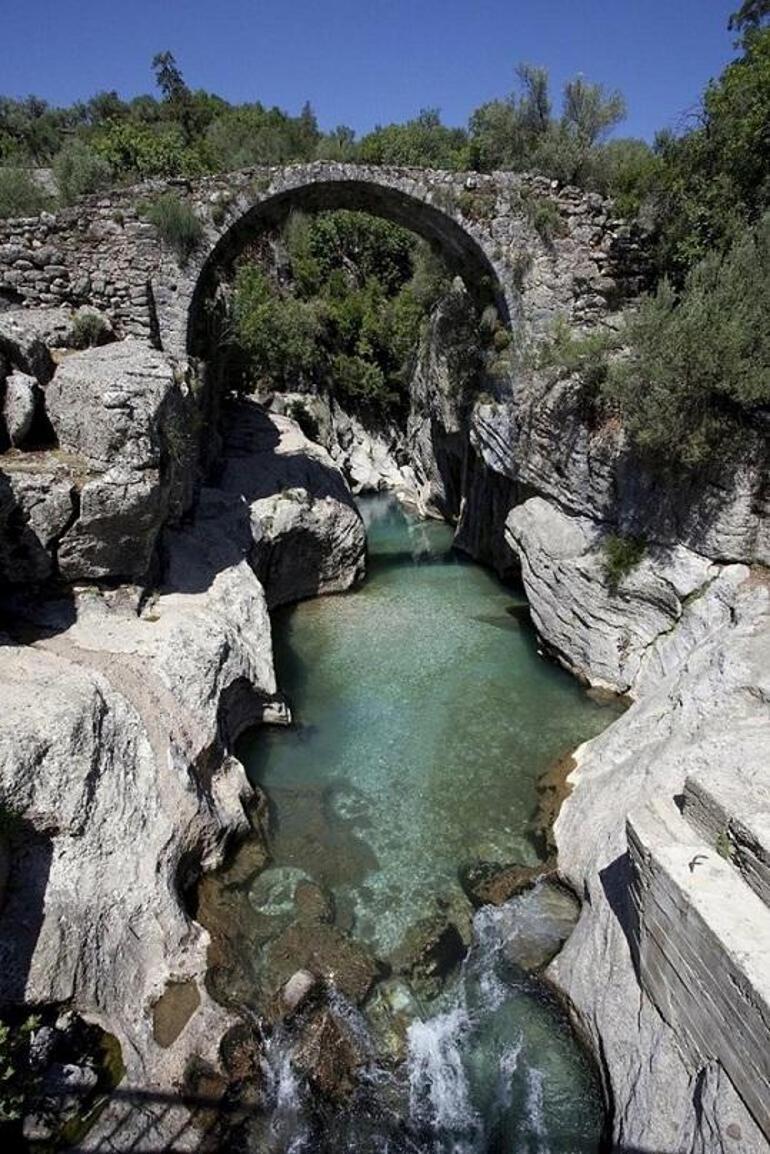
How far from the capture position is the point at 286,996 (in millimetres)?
5156

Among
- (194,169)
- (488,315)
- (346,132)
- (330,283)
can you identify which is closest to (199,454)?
(488,315)

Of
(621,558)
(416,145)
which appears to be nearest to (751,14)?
(621,558)

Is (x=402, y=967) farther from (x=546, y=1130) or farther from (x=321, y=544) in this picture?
(x=321, y=544)

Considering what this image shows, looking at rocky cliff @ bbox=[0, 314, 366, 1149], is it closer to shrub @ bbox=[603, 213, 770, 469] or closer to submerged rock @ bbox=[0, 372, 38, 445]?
submerged rock @ bbox=[0, 372, 38, 445]

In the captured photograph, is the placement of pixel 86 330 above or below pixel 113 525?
above

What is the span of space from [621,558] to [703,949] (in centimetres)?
633

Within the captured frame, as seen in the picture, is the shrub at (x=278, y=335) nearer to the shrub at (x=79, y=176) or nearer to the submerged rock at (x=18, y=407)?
the shrub at (x=79, y=176)

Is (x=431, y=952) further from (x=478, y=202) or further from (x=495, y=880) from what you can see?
(x=478, y=202)

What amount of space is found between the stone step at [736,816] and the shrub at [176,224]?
11.6 m

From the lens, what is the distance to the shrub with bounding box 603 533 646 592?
9359mm

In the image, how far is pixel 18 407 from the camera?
297 inches

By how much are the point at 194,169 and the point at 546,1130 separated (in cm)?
3868

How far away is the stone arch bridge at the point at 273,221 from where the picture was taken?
10625 mm

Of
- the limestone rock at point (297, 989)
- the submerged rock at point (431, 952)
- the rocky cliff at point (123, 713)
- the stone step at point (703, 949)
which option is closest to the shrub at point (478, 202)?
the rocky cliff at point (123, 713)
